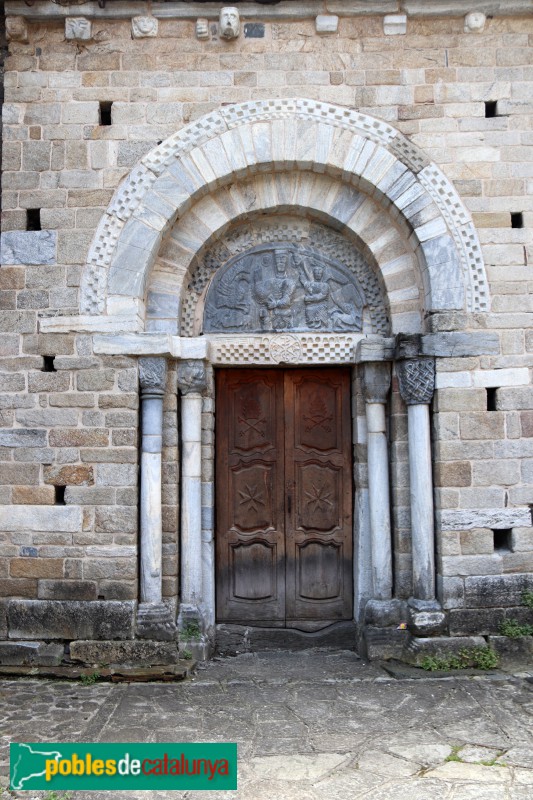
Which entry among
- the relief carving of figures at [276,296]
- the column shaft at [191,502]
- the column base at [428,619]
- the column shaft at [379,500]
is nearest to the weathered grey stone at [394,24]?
the relief carving of figures at [276,296]

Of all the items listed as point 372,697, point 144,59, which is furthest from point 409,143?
point 372,697

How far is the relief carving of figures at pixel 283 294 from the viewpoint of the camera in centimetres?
609

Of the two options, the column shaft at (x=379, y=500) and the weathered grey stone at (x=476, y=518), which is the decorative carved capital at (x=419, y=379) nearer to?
the column shaft at (x=379, y=500)

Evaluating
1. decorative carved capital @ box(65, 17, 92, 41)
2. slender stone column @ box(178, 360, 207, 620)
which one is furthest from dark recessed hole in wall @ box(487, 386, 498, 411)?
decorative carved capital @ box(65, 17, 92, 41)

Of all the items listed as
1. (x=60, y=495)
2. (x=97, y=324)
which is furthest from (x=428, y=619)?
(x=97, y=324)

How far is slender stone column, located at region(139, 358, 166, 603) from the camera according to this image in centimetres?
553

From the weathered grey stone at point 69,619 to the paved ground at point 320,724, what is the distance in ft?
1.36

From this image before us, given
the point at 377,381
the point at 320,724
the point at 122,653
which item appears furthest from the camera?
the point at 377,381

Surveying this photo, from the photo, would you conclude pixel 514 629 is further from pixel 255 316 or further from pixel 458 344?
pixel 255 316

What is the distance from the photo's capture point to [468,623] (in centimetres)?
545

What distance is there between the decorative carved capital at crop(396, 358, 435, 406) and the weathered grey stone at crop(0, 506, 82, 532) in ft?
9.23

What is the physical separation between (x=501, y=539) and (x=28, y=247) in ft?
14.9

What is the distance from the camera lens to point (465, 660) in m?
5.35

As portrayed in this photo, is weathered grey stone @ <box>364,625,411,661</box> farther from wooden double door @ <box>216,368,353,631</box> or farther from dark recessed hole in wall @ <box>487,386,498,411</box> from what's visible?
dark recessed hole in wall @ <box>487,386,498,411</box>
